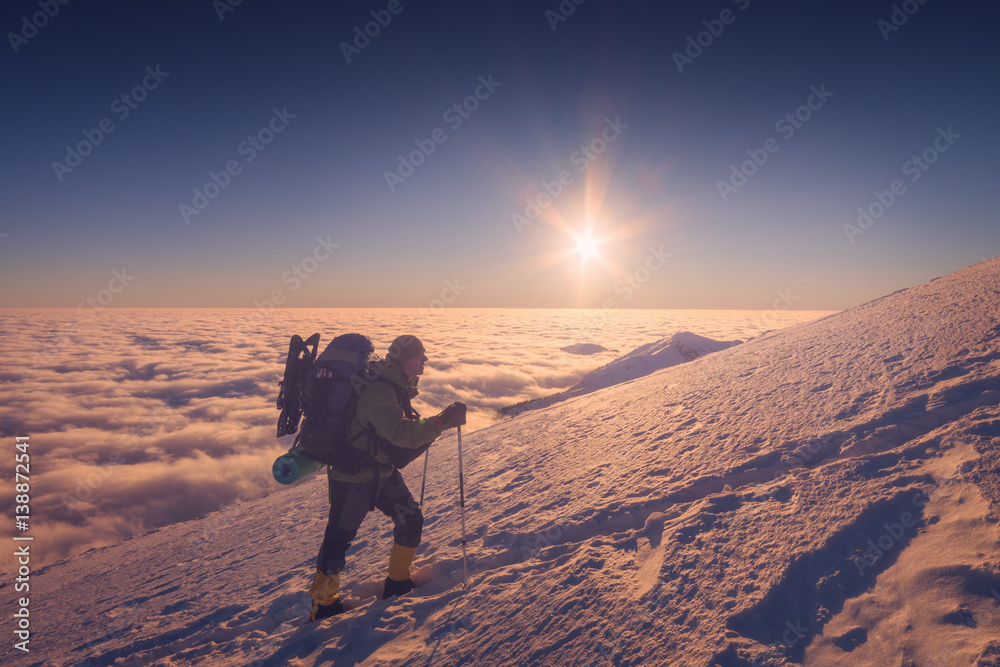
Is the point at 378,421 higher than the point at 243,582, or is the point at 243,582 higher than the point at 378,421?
the point at 378,421

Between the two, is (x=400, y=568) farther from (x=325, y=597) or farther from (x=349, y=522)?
(x=325, y=597)

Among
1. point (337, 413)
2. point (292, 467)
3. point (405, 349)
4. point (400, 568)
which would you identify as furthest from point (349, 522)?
point (405, 349)

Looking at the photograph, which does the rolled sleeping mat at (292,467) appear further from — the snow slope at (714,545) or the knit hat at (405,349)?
the snow slope at (714,545)

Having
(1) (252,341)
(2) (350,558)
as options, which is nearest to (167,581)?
(2) (350,558)

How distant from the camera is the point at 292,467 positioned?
3.99 m

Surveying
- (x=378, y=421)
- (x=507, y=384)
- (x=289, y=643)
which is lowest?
(x=289, y=643)

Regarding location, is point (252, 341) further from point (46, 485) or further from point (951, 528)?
point (951, 528)

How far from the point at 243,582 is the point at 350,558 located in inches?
68.1

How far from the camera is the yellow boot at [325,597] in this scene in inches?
165

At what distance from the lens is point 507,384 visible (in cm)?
4434

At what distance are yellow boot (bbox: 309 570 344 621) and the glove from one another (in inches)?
79.6

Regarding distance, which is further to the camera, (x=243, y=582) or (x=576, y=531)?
(x=243, y=582)

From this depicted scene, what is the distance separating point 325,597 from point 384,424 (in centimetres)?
204

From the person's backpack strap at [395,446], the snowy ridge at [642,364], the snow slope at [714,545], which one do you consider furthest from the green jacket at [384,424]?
the snowy ridge at [642,364]
